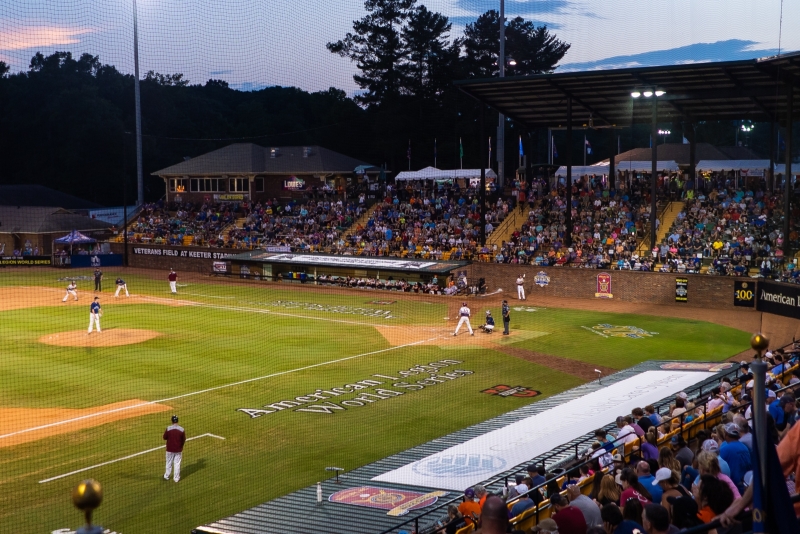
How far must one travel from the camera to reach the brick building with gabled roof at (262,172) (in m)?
61.6

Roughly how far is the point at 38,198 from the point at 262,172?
2314cm

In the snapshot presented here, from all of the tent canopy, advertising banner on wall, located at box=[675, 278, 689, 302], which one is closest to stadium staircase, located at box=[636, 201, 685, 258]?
advertising banner on wall, located at box=[675, 278, 689, 302]

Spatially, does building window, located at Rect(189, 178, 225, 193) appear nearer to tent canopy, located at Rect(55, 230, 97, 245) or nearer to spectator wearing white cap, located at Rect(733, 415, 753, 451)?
tent canopy, located at Rect(55, 230, 97, 245)

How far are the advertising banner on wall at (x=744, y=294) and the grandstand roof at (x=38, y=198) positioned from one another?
55476 millimetres

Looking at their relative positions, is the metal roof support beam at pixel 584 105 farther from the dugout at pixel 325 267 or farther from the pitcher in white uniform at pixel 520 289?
the dugout at pixel 325 267

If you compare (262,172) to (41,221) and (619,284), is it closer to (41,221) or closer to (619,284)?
(41,221)

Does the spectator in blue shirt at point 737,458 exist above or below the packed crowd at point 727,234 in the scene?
below

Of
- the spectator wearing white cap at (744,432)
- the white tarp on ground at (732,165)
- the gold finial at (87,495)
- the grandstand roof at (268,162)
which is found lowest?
the spectator wearing white cap at (744,432)

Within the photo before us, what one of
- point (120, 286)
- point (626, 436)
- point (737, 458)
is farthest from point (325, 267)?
point (737, 458)

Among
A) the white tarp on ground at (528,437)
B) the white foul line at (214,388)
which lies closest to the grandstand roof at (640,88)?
the white foul line at (214,388)

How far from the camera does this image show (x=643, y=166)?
51.7m

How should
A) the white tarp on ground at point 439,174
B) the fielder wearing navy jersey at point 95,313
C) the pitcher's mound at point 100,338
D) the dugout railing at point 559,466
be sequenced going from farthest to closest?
1. the white tarp on ground at point 439,174
2. the fielder wearing navy jersey at point 95,313
3. the pitcher's mound at point 100,338
4. the dugout railing at point 559,466

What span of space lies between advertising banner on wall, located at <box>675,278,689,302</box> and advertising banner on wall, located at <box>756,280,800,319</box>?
9366 millimetres

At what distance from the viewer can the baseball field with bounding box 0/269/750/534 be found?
639 inches
